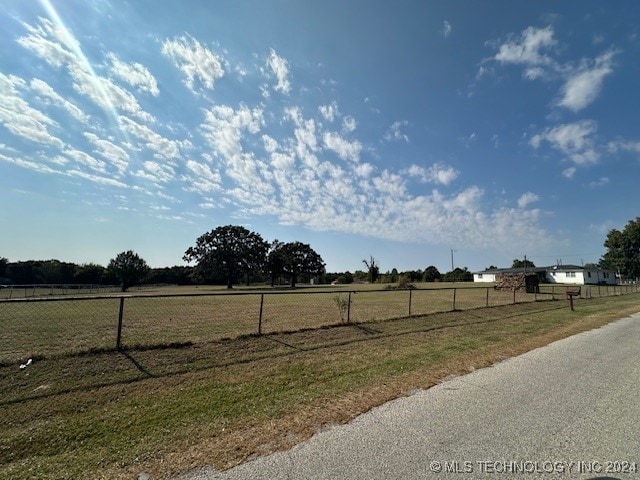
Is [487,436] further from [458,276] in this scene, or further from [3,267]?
[3,267]

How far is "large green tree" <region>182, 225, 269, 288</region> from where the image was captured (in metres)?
62.9

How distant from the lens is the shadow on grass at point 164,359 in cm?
532

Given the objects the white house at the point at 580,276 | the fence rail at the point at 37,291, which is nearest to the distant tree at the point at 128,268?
the fence rail at the point at 37,291

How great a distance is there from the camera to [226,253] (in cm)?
6322

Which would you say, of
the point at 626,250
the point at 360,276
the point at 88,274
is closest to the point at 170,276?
the point at 88,274

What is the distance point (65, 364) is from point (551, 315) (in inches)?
685

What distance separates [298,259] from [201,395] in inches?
Result: 2645

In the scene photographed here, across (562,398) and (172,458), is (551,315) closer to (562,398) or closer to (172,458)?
(562,398)

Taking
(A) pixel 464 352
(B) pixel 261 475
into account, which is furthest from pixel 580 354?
(B) pixel 261 475

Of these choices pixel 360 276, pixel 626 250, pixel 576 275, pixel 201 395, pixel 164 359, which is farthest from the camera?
pixel 360 276

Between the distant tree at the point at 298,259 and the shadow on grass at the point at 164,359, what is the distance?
61079 millimetres

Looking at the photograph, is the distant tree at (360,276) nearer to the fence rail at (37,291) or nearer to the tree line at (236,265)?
the tree line at (236,265)

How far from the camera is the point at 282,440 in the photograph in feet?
11.2

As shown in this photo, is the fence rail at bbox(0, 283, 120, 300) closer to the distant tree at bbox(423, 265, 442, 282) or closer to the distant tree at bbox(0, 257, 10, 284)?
the distant tree at bbox(0, 257, 10, 284)
